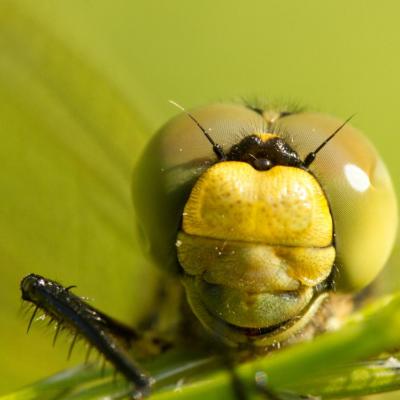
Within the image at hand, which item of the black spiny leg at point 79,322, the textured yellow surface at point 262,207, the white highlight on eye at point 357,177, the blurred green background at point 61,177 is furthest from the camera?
the blurred green background at point 61,177

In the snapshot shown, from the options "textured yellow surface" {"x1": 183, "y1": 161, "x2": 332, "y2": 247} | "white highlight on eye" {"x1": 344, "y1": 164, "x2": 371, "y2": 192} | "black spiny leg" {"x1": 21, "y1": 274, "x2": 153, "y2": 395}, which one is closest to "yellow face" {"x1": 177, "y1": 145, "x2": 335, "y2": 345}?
"textured yellow surface" {"x1": 183, "y1": 161, "x2": 332, "y2": 247}

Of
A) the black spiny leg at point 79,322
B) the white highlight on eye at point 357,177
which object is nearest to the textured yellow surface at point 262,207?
the white highlight on eye at point 357,177

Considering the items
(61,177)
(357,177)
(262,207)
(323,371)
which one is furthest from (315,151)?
(61,177)

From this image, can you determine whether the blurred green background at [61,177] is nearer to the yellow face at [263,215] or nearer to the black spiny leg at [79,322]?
the yellow face at [263,215]

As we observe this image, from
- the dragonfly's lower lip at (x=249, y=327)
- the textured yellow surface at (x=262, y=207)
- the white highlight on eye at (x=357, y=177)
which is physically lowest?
the dragonfly's lower lip at (x=249, y=327)

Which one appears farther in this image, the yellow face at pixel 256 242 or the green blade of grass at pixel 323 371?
the yellow face at pixel 256 242

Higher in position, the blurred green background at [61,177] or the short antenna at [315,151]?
the blurred green background at [61,177]

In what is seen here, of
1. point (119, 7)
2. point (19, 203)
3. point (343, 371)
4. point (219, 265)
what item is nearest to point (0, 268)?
point (19, 203)

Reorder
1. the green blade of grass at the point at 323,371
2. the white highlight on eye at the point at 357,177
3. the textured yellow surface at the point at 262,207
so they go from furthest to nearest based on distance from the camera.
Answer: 1. the white highlight on eye at the point at 357,177
2. the textured yellow surface at the point at 262,207
3. the green blade of grass at the point at 323,371
